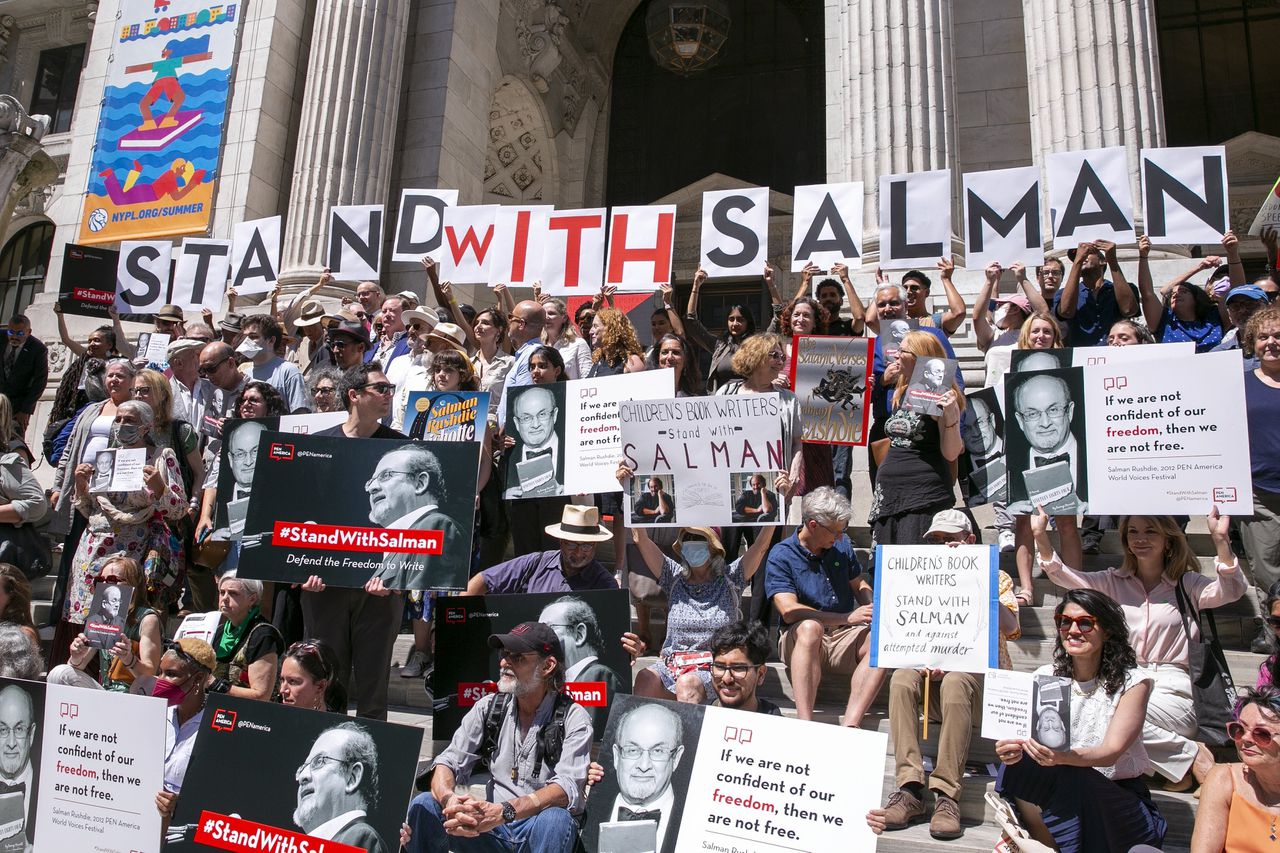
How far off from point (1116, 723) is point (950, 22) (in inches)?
412

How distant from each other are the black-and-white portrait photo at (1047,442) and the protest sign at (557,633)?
93.3 inches

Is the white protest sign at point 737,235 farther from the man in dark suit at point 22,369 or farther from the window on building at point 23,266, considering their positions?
the window on building at point 23,266

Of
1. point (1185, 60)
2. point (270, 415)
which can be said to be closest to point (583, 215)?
point (270, 415)

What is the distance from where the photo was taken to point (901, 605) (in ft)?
16.9

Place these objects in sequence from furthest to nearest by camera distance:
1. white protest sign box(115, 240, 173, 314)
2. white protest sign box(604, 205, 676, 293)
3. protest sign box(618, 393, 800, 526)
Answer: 1. white protest sign box(115, 240, 173, 314)
2. white protest sign box(604, 205, 676, 293)
3. protest sign box(618, 393, 800, 526)

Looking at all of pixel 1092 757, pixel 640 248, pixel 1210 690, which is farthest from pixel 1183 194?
pixel 1092 757

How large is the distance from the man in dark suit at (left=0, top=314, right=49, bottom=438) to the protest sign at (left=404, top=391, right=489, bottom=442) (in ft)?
18.0

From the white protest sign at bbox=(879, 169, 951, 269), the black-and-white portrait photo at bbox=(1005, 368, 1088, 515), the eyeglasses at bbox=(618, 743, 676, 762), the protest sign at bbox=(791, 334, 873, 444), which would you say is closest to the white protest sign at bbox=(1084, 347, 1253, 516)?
the black-and-white portrait photo at bbox=(1005, 368, 1088, 515)

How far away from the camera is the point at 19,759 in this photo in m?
5.49

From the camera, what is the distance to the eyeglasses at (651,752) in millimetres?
4598

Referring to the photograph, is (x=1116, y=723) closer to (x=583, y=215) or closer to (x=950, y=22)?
(x=583, y=215)

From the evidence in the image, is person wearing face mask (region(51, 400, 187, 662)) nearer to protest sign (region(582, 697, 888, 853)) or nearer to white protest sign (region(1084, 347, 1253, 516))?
protest sign (region(582, 697, 888, 853))

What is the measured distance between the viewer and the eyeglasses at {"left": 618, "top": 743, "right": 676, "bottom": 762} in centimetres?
460

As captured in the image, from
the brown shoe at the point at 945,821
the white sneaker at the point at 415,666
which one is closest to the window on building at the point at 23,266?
the white sneaker at the point at 415,666
